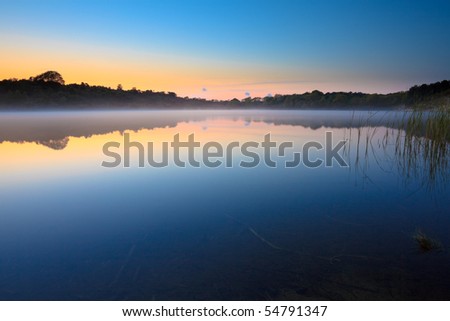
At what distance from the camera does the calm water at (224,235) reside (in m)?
2.46

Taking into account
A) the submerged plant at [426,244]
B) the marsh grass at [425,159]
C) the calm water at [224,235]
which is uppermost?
the marsh grass at [425,159]

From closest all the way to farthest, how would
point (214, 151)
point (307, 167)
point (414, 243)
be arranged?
1. point (414, 243)
2. point (307, 167)
3. point (214, 151)

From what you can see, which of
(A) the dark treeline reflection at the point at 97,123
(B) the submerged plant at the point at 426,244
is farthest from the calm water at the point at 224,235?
(A) the dark treeline reflection at the point at 97,123

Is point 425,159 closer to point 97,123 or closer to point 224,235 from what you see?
point 224,235

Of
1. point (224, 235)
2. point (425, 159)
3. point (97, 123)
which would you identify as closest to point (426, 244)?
point (224, 235)

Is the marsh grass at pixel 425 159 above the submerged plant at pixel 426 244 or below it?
above

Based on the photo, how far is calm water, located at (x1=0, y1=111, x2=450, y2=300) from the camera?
2.46 metres

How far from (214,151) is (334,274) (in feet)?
24.4

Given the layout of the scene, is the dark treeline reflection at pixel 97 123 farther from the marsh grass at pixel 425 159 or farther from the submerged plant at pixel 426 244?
the submerged plant at pixel 426 244

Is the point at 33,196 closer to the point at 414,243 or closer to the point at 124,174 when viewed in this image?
the point at 124,174

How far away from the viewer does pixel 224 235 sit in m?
3.51

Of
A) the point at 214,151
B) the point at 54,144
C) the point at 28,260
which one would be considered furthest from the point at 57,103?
the point at 28,260

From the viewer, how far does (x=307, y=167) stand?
7.22 meters

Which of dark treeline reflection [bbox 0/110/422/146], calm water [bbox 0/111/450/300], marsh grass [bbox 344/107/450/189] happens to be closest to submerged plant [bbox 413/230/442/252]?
calm water [bbox 0/111/450/300]
